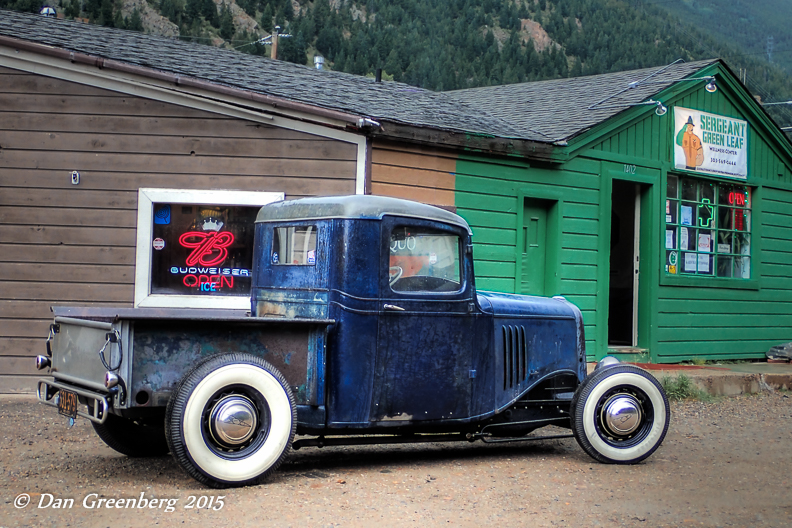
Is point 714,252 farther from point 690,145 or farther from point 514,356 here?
point 514,356

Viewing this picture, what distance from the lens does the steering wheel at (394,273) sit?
224 inches

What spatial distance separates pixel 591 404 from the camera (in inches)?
240

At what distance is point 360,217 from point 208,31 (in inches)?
2375

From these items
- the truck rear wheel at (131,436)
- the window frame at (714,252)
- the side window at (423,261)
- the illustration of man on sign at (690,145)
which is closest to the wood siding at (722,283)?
the window frame at (714,252)

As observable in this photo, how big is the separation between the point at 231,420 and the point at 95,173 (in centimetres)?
526

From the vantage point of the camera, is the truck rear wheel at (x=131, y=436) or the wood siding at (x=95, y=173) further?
the wood siding at (x=95, y=173)

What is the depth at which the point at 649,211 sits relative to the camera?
1198 cm

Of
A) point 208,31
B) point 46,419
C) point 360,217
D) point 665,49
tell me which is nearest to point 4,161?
point 46,419

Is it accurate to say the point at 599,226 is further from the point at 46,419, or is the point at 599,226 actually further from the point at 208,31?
the point at 208,31

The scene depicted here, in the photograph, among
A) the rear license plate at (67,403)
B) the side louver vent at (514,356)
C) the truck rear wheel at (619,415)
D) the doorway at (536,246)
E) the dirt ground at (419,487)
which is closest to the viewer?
the dirt ground at (419,487)

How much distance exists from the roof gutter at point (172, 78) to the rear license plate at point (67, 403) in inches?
180

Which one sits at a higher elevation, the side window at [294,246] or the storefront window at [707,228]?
the storefront window at [707,228]

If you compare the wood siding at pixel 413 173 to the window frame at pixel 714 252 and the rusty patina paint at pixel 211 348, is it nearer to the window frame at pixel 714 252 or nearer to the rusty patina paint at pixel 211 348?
the window frame at pixel 714 252

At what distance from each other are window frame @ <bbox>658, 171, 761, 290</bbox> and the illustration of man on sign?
19cm
